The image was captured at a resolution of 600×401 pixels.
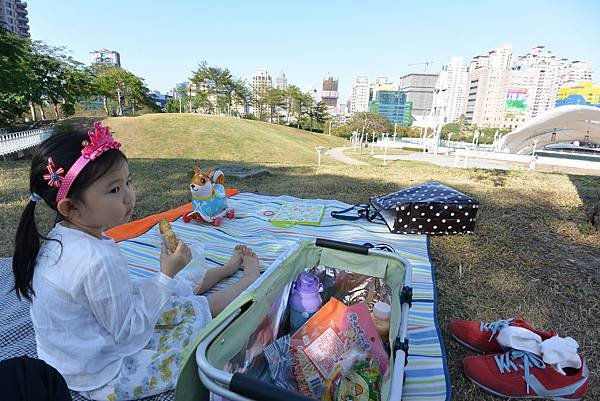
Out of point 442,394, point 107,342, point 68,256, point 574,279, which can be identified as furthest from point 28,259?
point 574,279

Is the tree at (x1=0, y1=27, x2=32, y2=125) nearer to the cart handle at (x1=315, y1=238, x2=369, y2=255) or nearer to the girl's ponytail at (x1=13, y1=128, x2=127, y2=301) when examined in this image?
the girl's ponytail at (x1=13, y1=128, x2=127, y2=301)

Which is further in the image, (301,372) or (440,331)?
(440,331)

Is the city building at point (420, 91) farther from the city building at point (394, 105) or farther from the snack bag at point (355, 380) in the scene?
the snack bag at point (355, 380)

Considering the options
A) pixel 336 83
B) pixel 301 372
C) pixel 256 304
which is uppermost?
pixel 336 83

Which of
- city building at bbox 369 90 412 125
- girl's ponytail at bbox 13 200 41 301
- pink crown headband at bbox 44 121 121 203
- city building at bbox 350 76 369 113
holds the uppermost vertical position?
city building at bbox 350 76 369 113

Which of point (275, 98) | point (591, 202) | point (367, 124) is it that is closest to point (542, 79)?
point (367, 124)

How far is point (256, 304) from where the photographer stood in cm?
110

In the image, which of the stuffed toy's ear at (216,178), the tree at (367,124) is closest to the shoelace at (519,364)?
the stuffed toy's ear at (216,178)

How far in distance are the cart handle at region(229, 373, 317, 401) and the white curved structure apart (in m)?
24.2

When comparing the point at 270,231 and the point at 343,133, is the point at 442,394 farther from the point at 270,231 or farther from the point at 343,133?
the point at 343,133

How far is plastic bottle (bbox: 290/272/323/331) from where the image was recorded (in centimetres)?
151

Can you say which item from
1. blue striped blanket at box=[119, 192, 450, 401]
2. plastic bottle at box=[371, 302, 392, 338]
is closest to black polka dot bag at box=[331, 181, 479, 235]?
blue striped blanket at box=[119, 192, 450, 401]

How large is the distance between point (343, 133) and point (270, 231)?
40.6 m

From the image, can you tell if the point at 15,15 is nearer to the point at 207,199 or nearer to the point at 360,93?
the point at 207,199
